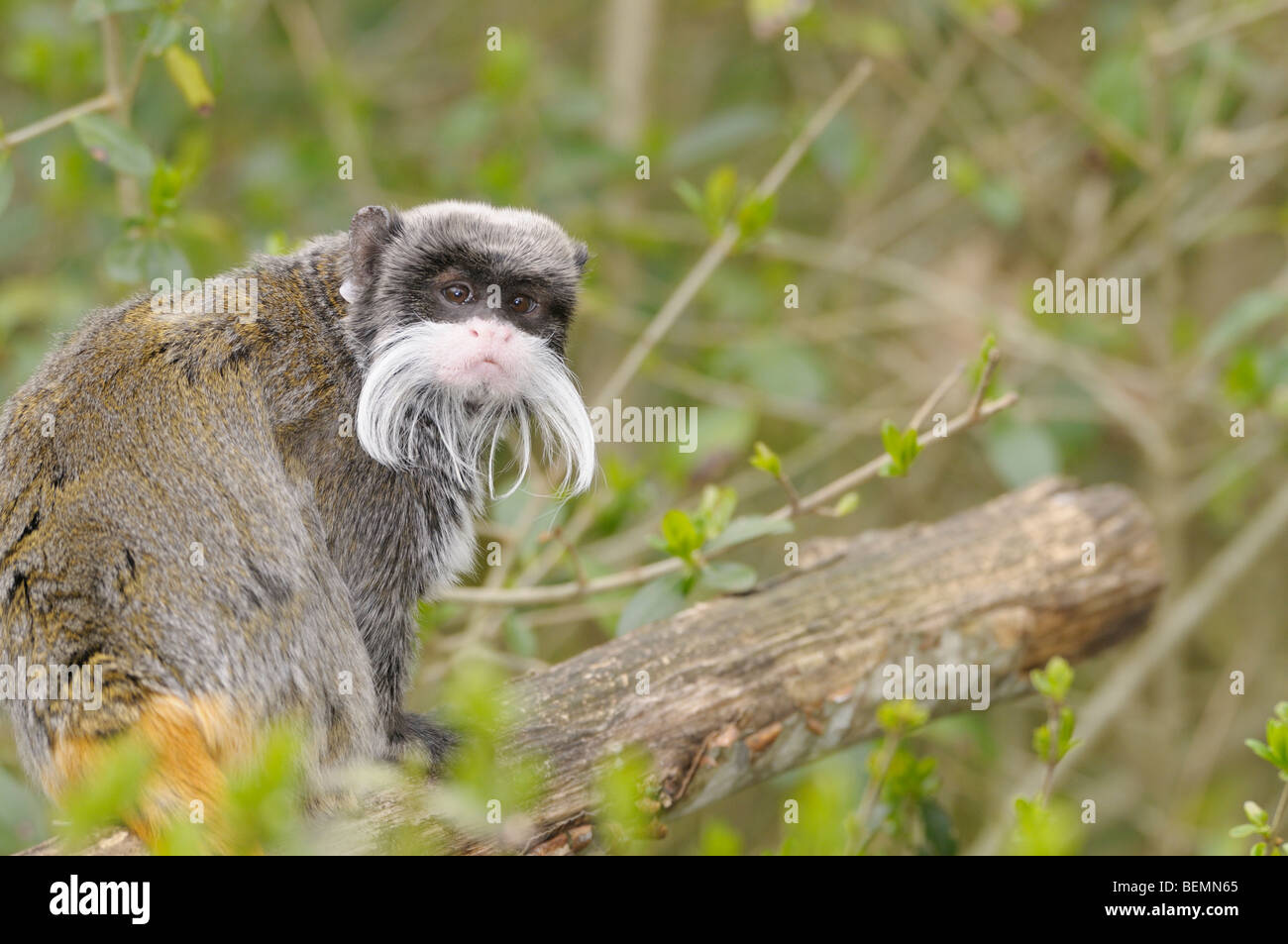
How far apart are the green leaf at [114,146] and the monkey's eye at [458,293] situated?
2.90 ft

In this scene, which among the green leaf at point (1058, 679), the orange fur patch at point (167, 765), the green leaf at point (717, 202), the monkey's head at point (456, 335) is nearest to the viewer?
the orange fur patch at point (167, 765)

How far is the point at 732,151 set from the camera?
7.38 meters

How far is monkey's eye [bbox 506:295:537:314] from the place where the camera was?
3295 millimetres

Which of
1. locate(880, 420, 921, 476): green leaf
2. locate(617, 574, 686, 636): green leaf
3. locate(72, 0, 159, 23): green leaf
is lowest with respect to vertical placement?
locate(617, 574, 686, 636): green leaf

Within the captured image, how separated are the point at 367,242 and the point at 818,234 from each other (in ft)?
14.2

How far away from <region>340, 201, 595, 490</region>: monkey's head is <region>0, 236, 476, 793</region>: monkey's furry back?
10cm

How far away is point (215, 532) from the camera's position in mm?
2824

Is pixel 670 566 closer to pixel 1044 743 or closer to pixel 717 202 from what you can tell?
pixel 1044 743

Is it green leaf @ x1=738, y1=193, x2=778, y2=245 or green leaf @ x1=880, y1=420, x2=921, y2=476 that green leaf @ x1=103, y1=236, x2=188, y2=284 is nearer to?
green leaf @ x1=738, y1=193, x2=778, y2=245

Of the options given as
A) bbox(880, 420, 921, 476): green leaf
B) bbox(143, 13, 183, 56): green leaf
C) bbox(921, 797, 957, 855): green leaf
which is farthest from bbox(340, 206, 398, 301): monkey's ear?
bbox(921, 797, 957, 855): green leaf

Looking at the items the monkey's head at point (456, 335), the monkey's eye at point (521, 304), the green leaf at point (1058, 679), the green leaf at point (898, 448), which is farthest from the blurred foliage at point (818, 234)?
the monkey's eye at point (521, 304)

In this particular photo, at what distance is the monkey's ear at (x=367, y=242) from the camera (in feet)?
10.8

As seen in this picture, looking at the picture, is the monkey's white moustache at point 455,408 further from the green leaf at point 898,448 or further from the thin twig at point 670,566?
the green leaf at point 898,448

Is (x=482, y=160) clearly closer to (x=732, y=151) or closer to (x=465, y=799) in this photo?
(x=732, y=151)
